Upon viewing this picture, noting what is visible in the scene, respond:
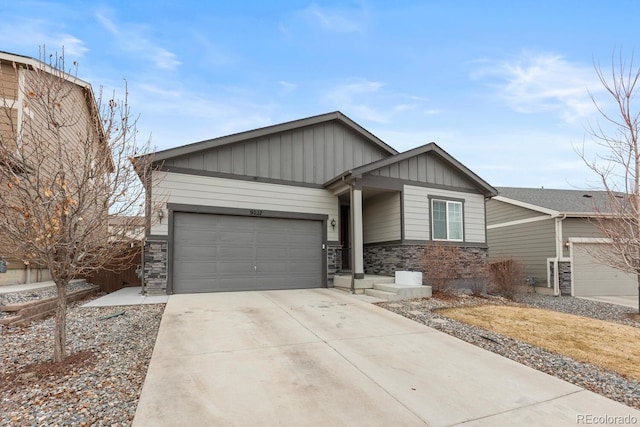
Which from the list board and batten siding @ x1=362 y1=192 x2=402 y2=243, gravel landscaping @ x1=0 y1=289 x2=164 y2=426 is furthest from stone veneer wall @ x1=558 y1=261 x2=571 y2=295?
gravel landscaping @ x1=0 y1=289 x2=164 y2=426

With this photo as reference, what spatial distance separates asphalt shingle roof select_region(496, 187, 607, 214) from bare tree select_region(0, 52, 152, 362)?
14544 millimetres

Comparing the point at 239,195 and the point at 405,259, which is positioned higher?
the point at 239,195

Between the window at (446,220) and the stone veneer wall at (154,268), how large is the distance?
26.9 feet

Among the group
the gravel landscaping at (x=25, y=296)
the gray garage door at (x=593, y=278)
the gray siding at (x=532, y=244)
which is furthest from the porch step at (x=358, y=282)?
the gray garage door at (x=593, y=278)

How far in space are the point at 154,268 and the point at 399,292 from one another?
625cm

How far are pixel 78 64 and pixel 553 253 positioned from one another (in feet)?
53.7

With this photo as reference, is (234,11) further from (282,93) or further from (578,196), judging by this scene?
(578,196)

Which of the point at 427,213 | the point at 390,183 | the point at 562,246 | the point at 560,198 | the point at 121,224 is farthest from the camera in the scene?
the point at 560,198

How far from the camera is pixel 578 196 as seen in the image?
16.7m

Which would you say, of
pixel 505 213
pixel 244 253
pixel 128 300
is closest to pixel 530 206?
pixel 505 213

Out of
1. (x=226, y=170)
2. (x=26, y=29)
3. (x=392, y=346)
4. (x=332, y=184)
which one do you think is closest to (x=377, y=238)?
(x=332, y=184)

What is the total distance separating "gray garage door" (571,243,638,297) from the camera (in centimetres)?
1334

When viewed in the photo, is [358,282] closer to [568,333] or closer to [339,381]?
[568,333]

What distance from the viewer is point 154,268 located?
8.48 meters
